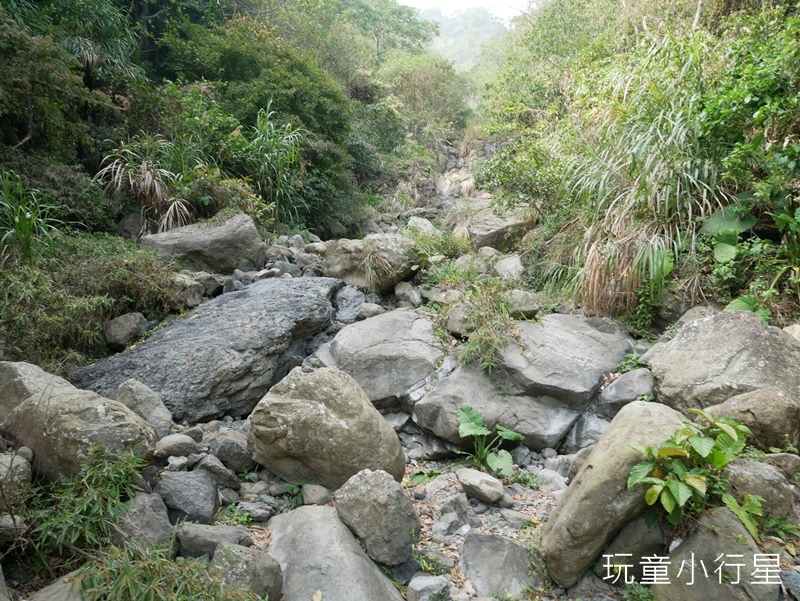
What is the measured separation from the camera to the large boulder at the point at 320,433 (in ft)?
11.4

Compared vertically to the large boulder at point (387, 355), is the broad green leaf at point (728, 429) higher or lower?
higher

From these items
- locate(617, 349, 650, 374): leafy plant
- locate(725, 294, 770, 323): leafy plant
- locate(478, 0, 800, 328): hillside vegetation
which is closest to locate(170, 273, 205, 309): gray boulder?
locate(478, 0, 800, 328): hillside vegetation

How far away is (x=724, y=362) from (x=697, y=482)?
162cm

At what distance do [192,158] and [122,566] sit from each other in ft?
20.2

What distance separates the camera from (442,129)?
1526 centimetres

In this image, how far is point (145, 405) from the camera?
12.0 feet

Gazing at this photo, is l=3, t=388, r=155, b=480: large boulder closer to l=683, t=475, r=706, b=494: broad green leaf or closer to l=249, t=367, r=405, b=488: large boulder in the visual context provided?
l=249, t=367, r=405, b=488: large boulder

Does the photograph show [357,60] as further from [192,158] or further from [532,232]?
[532,232]

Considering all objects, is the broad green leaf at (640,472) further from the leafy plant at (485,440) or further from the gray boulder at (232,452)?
the gray boulder at (232,452)

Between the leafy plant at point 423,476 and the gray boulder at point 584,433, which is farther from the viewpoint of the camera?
the gray boulder at point 584,433

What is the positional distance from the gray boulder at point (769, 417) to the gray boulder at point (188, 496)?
10.2 feet

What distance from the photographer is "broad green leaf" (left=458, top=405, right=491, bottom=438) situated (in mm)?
3987

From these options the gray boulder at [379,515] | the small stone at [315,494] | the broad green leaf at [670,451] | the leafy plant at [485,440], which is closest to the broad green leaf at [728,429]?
the broad green leaf at [670,451]

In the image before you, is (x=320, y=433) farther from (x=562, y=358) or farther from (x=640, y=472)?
(x=562, y=358)
